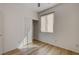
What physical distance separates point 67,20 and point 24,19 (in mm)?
690

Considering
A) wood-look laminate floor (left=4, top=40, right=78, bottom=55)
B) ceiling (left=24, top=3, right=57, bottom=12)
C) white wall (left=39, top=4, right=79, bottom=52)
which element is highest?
ceiling (left=24, top=3, right=57, bottom=12)

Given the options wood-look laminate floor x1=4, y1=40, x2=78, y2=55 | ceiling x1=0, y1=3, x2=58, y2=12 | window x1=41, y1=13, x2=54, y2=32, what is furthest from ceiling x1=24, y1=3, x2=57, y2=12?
wood-look laminate floor x1=4, y1=40, x2=78, y2=55

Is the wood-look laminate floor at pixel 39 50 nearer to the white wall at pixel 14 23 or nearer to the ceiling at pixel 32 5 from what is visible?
the white wall at pixel 14 23

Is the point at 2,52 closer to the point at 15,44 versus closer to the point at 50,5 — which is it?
the point at 15,44

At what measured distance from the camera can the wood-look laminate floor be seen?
1.17 metres

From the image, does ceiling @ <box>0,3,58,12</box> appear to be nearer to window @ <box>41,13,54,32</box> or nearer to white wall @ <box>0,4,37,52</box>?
white wall @ <box>0,4,37,52</box>

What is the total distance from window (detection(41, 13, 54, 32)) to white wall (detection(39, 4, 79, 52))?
0.22ft

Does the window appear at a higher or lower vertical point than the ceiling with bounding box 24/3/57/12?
lower

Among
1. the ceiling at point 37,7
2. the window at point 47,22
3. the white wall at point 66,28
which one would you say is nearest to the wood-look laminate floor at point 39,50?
the white wall at point 66,28

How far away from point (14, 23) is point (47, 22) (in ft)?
1.76

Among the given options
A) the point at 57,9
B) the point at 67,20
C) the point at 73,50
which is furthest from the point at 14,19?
the point at 73,50

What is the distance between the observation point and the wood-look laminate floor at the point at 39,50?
3.84ft

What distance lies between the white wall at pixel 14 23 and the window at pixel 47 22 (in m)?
0.22
